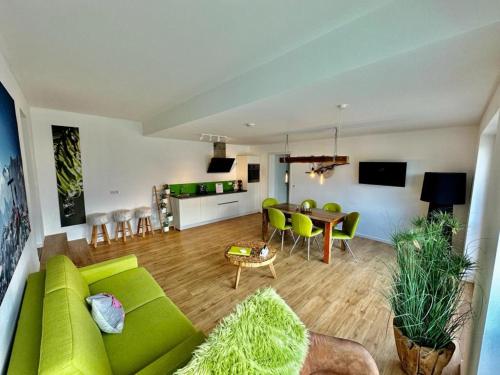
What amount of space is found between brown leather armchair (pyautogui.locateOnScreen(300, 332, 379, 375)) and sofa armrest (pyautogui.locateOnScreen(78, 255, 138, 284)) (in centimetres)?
208

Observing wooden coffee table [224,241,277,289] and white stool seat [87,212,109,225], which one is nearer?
wooden coffee table [224,241,277,289]

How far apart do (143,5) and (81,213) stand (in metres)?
4.43

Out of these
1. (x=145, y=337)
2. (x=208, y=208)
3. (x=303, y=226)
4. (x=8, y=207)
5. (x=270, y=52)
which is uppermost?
(x=270, y=52)

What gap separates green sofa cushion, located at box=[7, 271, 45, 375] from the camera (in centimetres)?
104

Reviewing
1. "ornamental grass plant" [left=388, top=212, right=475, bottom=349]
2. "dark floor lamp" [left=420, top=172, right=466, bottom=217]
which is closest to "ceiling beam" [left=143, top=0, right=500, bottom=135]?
"ornamental grass plant" [left=388, top=212, right=475, bottom=349]

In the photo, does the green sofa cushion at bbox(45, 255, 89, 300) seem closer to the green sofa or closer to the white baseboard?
the green sofa

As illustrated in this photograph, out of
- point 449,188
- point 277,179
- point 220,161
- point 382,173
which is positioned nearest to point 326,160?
point 382,173

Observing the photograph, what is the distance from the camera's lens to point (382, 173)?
14.3ft

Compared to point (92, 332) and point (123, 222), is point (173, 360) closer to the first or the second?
point (92, 332)

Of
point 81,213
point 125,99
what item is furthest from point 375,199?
point 81,213

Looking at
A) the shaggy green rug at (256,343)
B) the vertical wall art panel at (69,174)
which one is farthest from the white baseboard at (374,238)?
the vertical wall art panel at (69,174)

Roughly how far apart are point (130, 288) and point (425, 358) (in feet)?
8.24

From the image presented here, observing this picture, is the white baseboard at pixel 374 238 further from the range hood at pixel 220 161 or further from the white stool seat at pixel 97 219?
the white stool seat at pixel 97 219

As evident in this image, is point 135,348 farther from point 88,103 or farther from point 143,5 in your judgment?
point 88,103
